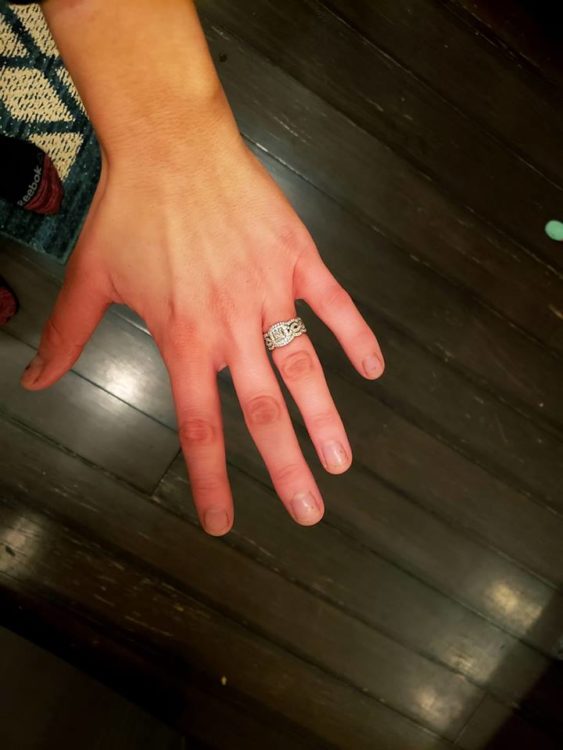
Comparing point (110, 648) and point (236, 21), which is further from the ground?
point (236, 21)

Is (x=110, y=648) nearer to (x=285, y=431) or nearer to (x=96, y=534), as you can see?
(x=96, y=534)

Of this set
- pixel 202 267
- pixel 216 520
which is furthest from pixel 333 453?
pixel 202 267

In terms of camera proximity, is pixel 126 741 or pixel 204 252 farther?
pixel 126 741

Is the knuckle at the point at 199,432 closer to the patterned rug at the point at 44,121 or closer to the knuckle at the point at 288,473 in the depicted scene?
the knuckle at the point at 288,473

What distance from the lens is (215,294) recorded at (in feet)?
2.70

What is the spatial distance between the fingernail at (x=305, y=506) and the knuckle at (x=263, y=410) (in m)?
0.11

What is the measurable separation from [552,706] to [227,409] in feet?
4.66

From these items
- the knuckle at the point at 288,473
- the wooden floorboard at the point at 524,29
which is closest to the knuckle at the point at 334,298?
the knuckle at the point at 288,473

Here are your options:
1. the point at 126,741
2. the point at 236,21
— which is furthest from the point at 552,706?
the point at 236,21

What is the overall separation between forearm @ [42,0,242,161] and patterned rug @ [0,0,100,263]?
0.77 meters

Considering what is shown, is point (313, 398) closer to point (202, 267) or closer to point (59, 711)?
point (202, 267)

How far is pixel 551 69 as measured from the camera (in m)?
1.80

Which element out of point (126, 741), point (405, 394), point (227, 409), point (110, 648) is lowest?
point (110, 648)

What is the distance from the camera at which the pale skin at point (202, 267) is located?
0.78 m
